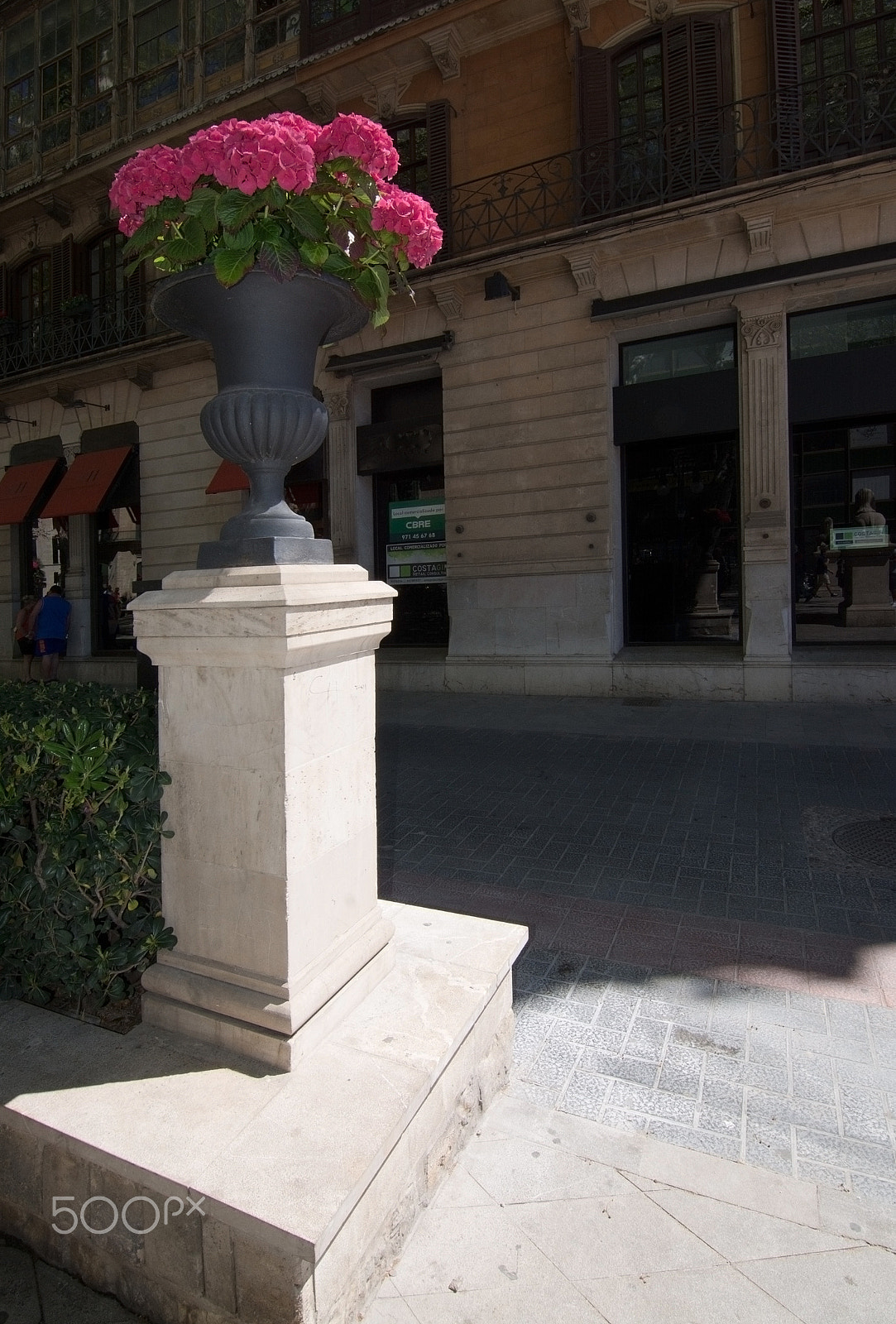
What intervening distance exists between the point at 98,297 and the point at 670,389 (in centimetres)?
1398

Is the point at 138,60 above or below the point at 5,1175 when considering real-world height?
above

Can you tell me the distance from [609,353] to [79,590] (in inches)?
524

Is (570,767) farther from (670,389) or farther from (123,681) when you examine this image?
(123,681)

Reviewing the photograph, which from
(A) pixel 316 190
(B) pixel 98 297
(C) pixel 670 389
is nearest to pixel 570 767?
(A) pixel 316 190

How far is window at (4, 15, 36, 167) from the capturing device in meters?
19.8

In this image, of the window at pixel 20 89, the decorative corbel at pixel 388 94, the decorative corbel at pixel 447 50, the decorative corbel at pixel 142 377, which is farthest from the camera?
the window at pixel 20 89

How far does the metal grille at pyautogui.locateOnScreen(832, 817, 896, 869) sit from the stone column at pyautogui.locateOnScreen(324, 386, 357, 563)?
1059cm

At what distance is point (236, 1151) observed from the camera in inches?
75.5

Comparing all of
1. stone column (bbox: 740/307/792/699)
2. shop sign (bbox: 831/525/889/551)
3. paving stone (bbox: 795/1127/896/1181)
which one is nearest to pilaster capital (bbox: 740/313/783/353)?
stone column (bbox: 740/307/792/699)

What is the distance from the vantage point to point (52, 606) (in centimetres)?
1516

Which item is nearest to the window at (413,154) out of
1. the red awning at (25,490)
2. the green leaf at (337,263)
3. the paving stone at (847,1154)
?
the red awning at (25,490)

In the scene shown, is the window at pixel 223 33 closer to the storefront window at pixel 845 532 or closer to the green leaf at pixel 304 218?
the storefront window at pixel 845 532

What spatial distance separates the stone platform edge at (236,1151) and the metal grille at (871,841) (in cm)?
364

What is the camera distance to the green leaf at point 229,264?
2.35 meters
